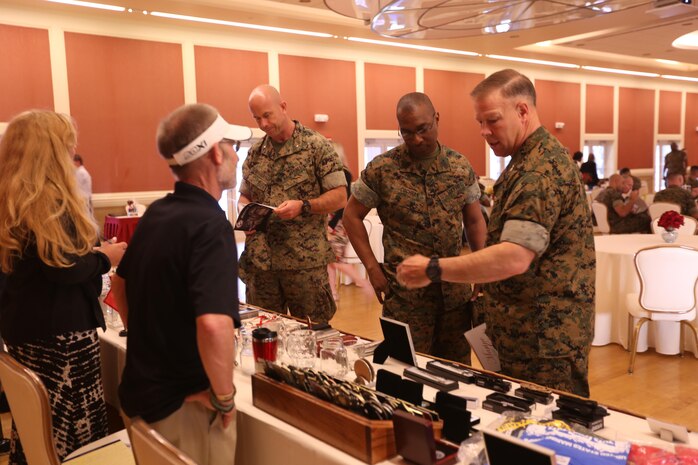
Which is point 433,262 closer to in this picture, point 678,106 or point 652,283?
point 652,283

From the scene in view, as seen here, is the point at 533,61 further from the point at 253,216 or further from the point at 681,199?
the point at 253,216

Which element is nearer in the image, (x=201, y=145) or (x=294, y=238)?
(x=201, y=145)

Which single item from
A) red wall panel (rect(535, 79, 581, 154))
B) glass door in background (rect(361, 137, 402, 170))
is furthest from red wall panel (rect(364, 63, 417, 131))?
red wall panel (rect(535, 79, 581, 154))

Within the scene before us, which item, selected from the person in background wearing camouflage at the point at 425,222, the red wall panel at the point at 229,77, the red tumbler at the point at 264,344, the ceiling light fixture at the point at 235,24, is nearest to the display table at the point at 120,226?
the red wall panel at the point at 229,77

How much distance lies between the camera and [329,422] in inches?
60.9

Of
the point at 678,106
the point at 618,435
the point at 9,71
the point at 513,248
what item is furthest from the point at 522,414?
the point at 678,106

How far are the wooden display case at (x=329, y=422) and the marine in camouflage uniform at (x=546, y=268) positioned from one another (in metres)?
0.71

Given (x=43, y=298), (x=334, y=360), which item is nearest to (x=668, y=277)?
(x=334, y=360)

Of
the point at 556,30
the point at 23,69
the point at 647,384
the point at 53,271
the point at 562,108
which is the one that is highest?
the point at 556,30

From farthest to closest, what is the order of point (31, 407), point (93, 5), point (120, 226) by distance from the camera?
point (93, 5)
point (120, 226)
point (31, 407)

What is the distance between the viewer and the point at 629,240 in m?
5.90

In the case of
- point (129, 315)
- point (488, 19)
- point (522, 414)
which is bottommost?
point (522, 414)

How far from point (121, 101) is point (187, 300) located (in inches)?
331

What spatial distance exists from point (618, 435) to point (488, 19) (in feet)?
8.51
